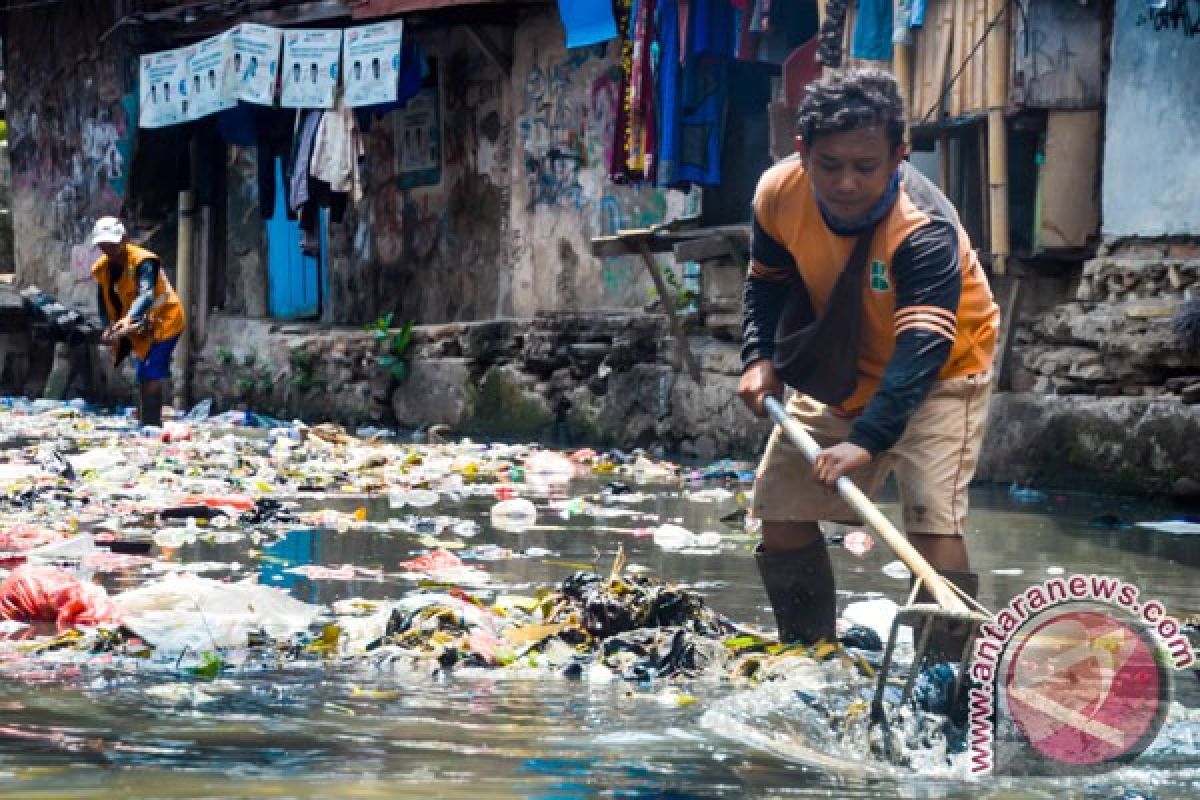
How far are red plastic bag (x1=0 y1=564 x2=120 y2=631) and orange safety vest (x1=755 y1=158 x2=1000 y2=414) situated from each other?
2.08 m

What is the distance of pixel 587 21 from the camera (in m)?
13.9

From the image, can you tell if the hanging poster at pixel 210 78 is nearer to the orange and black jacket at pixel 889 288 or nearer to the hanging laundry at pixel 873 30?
the hanging laundry at pixel 873 30

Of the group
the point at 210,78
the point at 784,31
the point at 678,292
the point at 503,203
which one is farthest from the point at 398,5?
the point at 784,31

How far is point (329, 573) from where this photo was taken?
6430 millimetres

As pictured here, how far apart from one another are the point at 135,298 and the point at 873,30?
5.70 metres

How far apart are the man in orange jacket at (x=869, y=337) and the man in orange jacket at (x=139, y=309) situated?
8.94m

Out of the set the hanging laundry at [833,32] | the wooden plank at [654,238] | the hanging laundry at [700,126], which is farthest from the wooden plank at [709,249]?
the hanging laundry at [833,32]

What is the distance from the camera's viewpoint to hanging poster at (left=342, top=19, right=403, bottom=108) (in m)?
15.8

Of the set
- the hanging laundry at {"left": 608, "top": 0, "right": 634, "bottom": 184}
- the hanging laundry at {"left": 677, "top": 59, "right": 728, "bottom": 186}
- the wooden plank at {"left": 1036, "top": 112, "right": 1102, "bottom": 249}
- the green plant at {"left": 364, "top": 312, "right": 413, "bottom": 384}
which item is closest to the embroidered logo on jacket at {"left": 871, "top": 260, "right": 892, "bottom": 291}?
the wooden plank at {"left": 1036, "top": 112, "right": 1102, "bottom": 249}

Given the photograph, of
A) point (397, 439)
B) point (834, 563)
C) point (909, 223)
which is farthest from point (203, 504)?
point (397, 439)

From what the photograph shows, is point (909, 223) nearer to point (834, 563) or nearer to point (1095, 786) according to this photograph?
point (1095, 786)

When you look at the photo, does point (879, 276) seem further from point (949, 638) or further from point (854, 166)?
→ point (949, 638)

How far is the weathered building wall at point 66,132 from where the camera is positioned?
20.7m

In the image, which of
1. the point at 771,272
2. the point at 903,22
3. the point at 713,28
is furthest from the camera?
the point at 713,28
